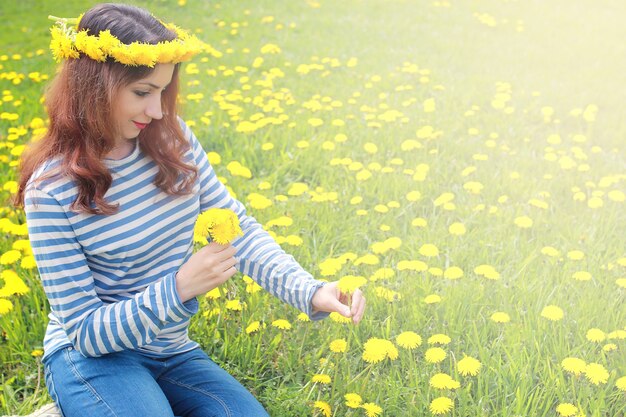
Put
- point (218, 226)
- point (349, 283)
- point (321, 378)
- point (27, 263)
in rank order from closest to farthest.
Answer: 1. point (218, 226)
2. point (321, 378)
3. point (349, 283)
4. point (27, 263)

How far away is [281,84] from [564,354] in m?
3.35

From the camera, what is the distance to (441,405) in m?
1.95

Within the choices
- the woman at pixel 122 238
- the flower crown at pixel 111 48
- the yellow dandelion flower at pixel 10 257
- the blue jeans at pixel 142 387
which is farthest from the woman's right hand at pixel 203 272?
the yellow dandelion flower at pixel 10 257

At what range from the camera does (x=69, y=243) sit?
1.81 m

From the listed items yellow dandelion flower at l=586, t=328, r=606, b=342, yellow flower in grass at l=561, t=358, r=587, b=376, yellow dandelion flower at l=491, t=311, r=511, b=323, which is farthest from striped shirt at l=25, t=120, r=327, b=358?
yellow dandelion flower at l=586, t=328, r=606, b=342

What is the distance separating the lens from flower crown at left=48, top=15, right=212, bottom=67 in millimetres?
1729

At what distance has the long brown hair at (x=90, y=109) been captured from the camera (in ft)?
5.87

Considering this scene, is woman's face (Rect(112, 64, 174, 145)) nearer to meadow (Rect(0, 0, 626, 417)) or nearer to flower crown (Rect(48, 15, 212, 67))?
flower crown (Rect(48, 15, 212, 67))

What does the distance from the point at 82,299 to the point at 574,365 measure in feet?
4.59

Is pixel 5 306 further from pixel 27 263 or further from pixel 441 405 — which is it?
pixel 441 405

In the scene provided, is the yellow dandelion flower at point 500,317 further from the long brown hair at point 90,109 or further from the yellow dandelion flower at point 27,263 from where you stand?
the yellow dandelion flower at point 27,263

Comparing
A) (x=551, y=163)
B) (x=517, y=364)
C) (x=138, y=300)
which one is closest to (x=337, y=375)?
(x=517, y=364)

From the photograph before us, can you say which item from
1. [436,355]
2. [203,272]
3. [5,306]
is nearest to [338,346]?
[436,355]

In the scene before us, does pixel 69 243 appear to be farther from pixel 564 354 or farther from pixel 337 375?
pixel 564 354
